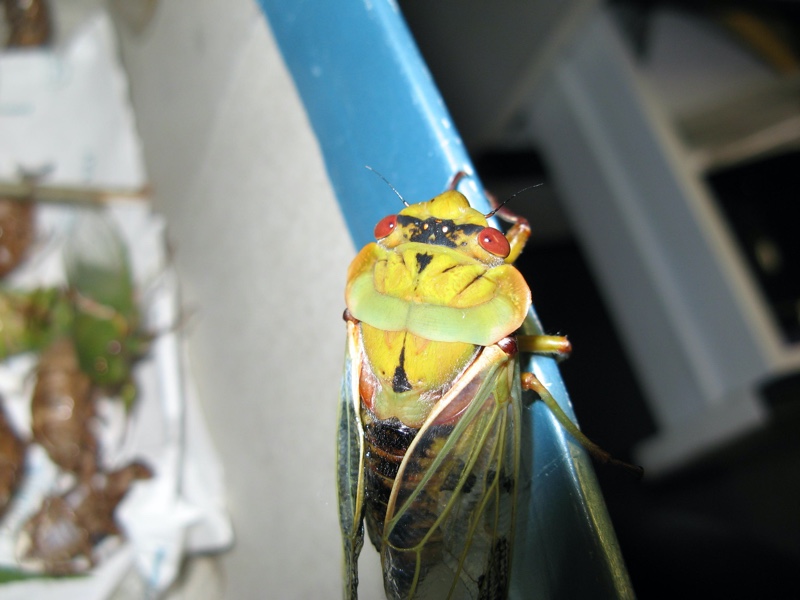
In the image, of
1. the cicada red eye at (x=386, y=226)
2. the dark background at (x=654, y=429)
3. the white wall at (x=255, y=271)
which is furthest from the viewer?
the dark background at (x=654, y=429)

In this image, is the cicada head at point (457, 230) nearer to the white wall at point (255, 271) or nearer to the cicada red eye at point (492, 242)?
the cicada red eye at point (492, 242)

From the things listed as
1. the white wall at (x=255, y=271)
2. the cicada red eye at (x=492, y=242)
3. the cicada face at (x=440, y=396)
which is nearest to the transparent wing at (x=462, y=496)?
the cicada face at (x=440, y=396)

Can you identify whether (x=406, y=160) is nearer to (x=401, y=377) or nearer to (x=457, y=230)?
(x=457, y=230)

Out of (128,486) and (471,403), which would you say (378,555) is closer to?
(471,403)

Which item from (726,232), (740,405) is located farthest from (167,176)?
(740,405)

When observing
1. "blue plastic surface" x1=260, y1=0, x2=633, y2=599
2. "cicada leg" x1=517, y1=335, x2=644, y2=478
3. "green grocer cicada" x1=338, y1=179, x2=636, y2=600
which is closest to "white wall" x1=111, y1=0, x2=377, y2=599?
"blue plastic surface" x1=260, y1=0, x2=633, y2=599

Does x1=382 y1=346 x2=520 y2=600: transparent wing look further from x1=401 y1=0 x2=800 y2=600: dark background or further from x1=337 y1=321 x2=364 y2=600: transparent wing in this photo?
x1=401 y1=0 x2=800 y2=600: dark background

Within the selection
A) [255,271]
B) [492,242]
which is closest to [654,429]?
[255,271]
